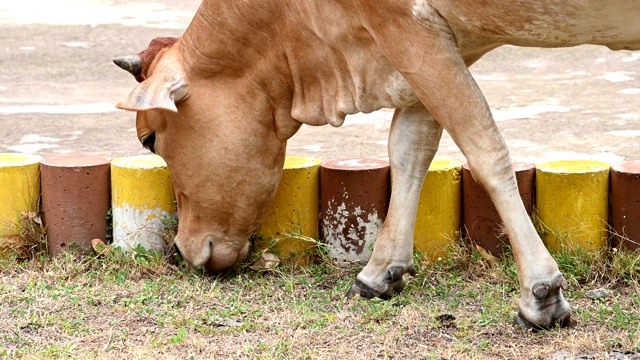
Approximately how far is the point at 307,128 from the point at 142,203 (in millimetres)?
3098

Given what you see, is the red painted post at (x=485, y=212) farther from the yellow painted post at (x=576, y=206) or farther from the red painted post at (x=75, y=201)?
the red painted post at (x=75, y=201)

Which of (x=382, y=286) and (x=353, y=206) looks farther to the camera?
(x=353, y=206)

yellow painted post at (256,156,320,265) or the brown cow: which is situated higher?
the brown cow

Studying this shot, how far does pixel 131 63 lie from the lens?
15.1 feet

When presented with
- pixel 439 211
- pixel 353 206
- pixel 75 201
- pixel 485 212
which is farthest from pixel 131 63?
pixel 485 212

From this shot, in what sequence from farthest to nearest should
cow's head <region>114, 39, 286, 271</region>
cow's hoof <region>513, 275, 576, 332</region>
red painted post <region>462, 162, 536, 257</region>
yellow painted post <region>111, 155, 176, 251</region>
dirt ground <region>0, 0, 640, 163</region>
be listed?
dirt ground <region>0, 0, 640, 163</region> < yellow painted post <region>111, 155, 176, 251</region> < red painted post <region>462, 162, 536, 257</region> < cow's head <region>114, 39, 286, 271</region> < cow's hoof <region>513, 275, 576, 332</region>

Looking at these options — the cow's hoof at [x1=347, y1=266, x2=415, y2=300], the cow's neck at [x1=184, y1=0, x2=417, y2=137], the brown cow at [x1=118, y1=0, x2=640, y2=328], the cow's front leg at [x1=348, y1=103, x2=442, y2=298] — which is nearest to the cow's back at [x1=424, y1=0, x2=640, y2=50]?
the brown cow at [x1=118, y1=0, x2=640, y2=328]

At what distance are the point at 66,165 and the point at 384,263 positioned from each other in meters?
1.57

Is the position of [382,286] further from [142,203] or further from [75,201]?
[75,201]

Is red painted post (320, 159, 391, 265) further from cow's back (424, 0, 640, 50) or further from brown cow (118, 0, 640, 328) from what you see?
cow's back (424, 0, 640, 50)

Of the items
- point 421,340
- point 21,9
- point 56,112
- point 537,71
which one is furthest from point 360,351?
point 21,9

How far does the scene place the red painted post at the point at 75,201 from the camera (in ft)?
16.9

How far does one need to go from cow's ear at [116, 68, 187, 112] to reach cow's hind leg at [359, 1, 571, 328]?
86 cm

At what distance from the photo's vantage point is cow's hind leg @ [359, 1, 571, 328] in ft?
12.9
